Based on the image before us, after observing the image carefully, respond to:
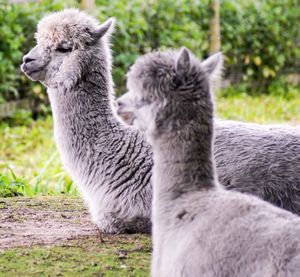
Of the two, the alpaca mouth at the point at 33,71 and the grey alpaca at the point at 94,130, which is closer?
the grey alpaca at the point at 94,130

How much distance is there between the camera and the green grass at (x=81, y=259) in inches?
164

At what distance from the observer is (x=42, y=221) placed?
5.40 m

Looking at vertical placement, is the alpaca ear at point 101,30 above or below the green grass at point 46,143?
above

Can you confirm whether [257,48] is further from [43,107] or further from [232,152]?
[232,152]

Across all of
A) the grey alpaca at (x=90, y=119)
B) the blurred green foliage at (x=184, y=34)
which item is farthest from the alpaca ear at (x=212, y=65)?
the blurred green foliage at (x=184, y=34)

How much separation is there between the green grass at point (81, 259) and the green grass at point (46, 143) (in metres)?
2.01

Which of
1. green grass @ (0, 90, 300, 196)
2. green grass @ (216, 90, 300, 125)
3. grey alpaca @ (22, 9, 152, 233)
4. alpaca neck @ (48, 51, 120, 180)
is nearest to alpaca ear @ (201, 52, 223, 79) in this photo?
grey alpaca @ (22, 9, 152, 233)

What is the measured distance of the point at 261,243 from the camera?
322cm

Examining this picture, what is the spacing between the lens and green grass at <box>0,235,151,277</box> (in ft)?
13.7

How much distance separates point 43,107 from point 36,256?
750 centimetres

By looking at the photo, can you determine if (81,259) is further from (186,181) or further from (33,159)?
(33,159)

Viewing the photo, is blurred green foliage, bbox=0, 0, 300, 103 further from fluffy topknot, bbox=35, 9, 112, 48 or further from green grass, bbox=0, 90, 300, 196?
fluffy topknot, bbox=35, 9, 112, 48

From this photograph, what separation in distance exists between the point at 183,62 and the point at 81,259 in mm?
1382

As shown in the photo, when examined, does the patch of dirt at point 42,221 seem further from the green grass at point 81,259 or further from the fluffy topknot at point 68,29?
the fluffy topknot at point 68,29
